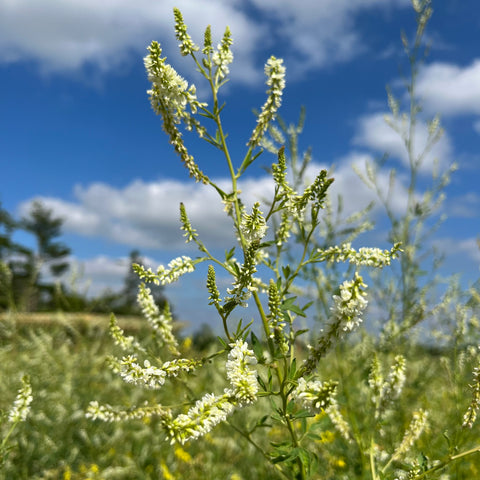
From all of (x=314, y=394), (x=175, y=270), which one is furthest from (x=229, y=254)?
(x=314, y=394)

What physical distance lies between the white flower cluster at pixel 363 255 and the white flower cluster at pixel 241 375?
559 millimetres

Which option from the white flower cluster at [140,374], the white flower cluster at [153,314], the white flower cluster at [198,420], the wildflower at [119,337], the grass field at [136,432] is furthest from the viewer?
the grass field at [136,432]

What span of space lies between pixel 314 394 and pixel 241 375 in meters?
0.29

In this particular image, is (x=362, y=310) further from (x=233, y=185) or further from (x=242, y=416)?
(x=242, y=416)

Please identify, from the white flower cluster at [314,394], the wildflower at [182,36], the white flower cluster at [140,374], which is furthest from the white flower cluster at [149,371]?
the wildflower at [182,36]

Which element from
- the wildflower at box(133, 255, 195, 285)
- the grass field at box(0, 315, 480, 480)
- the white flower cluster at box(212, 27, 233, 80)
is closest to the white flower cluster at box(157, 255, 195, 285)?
the wildflower at box(133, 255, 195, 285)

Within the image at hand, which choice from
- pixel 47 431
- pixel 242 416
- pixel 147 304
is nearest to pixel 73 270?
pixel 47 431

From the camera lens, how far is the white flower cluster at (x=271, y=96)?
205cm

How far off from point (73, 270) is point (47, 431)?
151cm

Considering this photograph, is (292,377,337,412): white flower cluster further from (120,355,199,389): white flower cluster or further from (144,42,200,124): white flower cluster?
(144,42,200,124): white flower cluster

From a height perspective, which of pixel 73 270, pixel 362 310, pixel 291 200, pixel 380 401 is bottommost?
pixel 380 401

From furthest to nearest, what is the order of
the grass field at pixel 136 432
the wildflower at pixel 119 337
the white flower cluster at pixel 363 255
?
the grass field at pixel 136 432 < the wildflower at pixel 119 337 < the white flower cluster at pixel 363 255

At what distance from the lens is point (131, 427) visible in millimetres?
4844

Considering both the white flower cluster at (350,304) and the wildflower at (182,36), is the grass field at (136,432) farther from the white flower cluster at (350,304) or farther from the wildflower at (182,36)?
the wildflower at (182,36)
